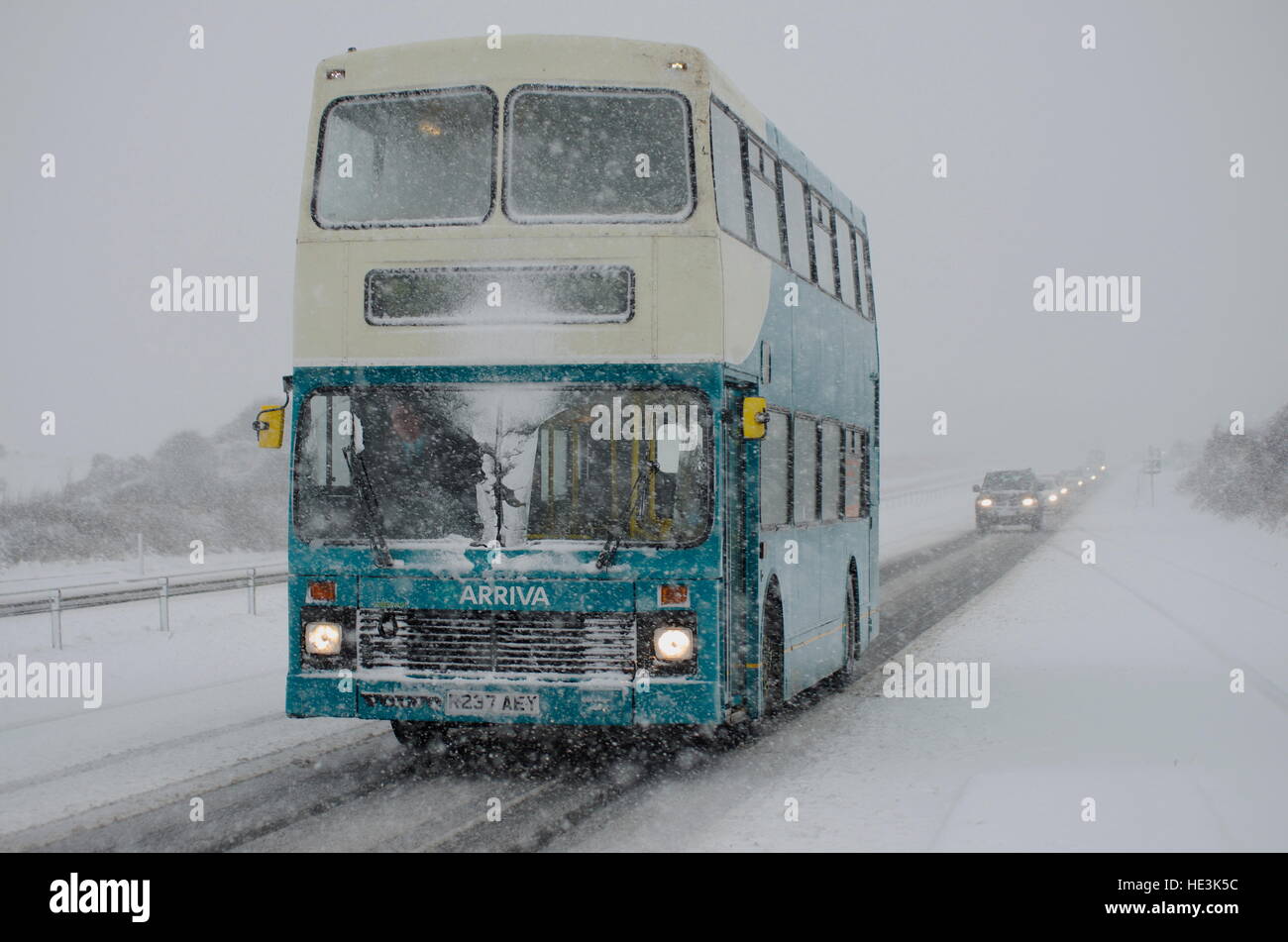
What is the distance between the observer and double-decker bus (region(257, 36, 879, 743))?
9266 millimetres

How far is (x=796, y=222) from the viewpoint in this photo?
40.4 feet

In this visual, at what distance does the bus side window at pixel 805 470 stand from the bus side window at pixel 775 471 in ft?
0.97

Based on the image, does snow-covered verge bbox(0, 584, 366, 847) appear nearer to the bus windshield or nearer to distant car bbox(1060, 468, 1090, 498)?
the bus windshield

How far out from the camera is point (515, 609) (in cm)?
922

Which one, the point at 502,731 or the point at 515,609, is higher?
the point at 515,609

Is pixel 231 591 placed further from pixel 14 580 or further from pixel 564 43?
pixel 564 43

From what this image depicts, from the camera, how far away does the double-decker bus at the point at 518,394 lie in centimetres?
927

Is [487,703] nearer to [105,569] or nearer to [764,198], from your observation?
[764,198]

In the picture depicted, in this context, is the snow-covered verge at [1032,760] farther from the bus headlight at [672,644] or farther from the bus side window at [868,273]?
the bus side window at [868,273]

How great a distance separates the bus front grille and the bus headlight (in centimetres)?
15

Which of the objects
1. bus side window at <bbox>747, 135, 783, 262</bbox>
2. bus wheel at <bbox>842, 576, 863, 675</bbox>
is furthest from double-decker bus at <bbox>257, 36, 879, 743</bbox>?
bus wheel at <bbox>842, 576, 863, 675</bbox>
